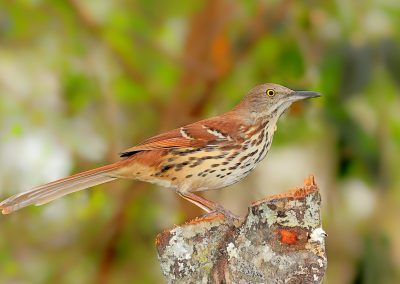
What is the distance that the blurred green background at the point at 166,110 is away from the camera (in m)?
7.20

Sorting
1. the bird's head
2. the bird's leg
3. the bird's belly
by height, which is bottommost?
the bird's leg

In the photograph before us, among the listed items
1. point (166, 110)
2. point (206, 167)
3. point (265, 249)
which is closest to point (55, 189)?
point (206, 167)

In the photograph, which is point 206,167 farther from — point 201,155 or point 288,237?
point 288,237

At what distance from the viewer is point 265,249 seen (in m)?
3.82

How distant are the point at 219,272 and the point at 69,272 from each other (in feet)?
14.7

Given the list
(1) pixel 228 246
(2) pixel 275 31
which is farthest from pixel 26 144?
(1) pixel 228 246

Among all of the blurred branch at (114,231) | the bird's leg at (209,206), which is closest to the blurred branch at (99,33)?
the blurred branch at (114,231)

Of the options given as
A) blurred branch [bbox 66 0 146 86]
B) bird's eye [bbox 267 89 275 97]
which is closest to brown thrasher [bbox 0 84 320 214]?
bird's eye [bbox 267 89 275 97]

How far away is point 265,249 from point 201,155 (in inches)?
47.3

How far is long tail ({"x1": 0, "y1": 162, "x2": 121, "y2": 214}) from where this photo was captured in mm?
4559

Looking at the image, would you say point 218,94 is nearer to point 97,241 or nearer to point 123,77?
point 123,77

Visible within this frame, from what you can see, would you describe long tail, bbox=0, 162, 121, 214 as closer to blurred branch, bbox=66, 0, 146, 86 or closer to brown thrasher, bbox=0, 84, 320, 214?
brown thrasher, bbox=0, 84, 320, 214

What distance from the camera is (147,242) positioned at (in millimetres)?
8133

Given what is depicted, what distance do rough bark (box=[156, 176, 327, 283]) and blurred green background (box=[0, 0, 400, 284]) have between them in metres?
3.11
